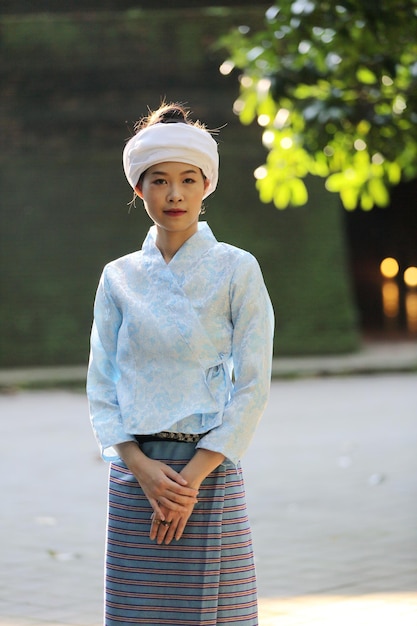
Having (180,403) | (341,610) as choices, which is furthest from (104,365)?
(341,610)

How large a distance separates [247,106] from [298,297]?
30.2 feet

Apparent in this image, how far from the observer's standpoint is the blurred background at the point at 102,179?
15578mm

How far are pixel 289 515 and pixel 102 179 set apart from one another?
31.8ft

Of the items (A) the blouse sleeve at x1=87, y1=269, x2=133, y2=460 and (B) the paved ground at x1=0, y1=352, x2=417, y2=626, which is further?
(B) the paved ground at x1=0, y1=352, x2=417, y2=626

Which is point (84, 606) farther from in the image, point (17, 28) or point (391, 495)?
point (17, 28)

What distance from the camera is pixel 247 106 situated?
6.70 m

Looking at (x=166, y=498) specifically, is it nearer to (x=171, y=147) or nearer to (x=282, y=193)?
(x=171, y=147)

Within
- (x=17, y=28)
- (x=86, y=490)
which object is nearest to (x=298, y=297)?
(x=17, y=28)

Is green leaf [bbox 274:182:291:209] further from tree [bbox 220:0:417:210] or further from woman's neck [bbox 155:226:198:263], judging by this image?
woman's neck [bbox 155:226:198:263]

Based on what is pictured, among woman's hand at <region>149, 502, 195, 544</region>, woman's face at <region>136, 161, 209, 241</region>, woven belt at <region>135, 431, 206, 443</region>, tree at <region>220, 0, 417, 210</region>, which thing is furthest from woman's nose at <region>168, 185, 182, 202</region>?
tree at <region>220, 0, 417, 210</region>

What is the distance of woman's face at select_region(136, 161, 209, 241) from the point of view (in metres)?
2.82

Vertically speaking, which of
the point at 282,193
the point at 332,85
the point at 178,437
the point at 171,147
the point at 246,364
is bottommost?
the point at 178,437

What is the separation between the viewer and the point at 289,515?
21.7ft

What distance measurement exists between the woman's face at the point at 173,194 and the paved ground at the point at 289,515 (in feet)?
6.77
